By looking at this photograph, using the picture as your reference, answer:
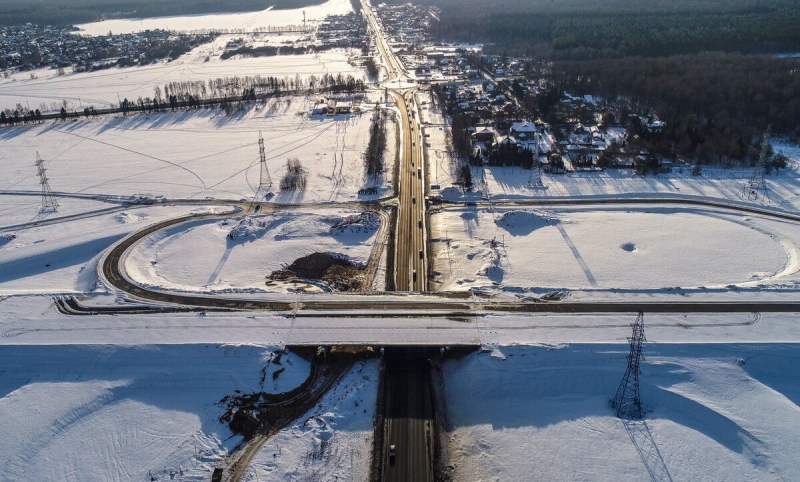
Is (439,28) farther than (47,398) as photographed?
Yes

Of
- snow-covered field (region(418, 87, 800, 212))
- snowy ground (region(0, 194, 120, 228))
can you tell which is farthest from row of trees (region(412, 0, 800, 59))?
snowy ground (region(0, 194, 120, 228))

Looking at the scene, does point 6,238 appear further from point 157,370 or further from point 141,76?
point 141,76

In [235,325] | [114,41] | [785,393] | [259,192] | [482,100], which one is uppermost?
[114,41]

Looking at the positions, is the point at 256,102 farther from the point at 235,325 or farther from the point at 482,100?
the point at 235,325

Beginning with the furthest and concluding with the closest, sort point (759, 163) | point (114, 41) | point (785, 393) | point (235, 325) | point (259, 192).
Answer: point (114, 41)
point (759, 163)
point (259, 192)
point (235, 325)
point (785, 393)

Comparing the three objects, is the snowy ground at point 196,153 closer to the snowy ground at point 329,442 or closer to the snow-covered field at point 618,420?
the snowy ground at point 329,442

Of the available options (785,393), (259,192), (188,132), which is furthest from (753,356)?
(188,132)

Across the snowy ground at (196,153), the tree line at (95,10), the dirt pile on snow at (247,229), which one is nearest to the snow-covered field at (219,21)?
the tree line at (95,10)
